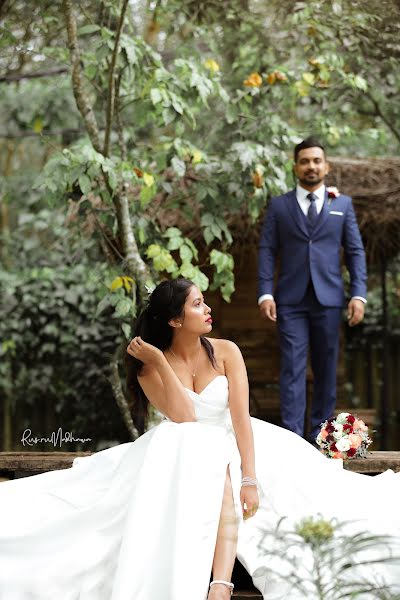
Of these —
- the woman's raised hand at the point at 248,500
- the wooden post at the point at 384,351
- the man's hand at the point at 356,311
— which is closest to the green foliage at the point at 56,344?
the wooden post at the point at 384,351

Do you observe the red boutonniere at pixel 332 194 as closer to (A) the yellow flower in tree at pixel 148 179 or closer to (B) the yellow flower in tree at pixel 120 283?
(A) the yellow flower in tree at pixel 148 179

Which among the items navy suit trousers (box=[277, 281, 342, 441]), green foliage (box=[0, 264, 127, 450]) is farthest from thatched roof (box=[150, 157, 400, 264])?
green foliage (box=[0, 264, 127, 450])

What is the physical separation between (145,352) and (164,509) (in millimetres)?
739

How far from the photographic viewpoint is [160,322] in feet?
13.3

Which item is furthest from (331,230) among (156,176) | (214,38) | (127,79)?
(214,38)

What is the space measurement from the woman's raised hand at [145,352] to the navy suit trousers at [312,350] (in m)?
1.98

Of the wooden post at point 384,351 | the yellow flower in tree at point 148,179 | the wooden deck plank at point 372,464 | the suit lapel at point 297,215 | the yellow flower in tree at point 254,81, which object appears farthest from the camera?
the wooden post at point 384,351

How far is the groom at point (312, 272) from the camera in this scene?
18.9ft

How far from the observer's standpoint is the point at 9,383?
32.2ft

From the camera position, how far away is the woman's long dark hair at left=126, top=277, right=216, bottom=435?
4.00m

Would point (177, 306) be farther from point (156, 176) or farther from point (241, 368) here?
point (156, 176)

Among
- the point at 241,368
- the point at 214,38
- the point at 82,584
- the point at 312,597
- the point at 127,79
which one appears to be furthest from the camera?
the point at 214,38

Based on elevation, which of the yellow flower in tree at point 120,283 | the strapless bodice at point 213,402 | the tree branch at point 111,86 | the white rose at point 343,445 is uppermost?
the tree branch at point 111,86

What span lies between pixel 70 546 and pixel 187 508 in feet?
1.79
